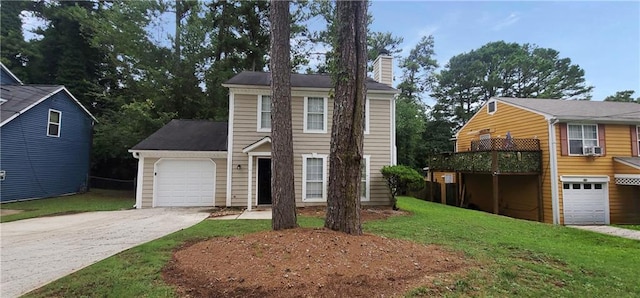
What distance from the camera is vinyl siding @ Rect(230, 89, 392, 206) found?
11.1m

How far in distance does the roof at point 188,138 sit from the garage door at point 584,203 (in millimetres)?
14311

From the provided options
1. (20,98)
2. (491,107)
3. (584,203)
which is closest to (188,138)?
(20,98)

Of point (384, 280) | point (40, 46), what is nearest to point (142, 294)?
point (384, 280)

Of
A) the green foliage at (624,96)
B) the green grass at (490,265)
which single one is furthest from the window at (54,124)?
the green foliage at (624,96)

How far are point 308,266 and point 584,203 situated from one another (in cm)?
1481

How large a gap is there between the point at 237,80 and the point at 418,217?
801 centimetres

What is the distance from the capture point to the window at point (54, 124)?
48.2ft

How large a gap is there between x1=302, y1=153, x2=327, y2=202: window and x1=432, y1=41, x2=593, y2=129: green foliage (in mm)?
20814

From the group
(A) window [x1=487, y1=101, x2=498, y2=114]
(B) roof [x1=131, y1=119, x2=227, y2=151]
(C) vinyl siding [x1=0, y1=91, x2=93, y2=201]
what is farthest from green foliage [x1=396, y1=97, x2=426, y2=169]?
(C) vinyl siding [x1=0, y1=91, x2=93, y2=201]

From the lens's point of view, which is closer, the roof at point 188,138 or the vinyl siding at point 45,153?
the roof at point 188,138

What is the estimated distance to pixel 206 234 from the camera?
6207 mm

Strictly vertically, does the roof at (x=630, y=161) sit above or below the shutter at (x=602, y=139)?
below

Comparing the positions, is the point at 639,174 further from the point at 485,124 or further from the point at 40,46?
the point at 40,46

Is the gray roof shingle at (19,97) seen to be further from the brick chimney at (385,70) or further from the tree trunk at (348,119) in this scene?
the brick chimney at (385,70)
